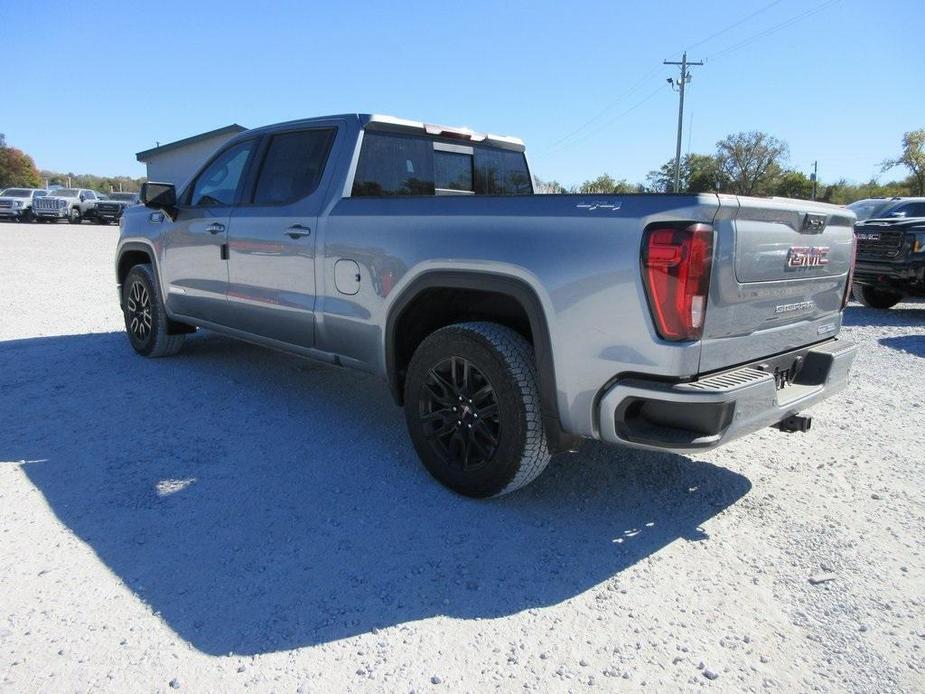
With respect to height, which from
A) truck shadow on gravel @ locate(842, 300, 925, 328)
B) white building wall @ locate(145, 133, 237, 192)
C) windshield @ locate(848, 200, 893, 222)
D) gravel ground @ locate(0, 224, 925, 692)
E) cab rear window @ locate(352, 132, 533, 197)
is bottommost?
truck shadow on gravel @ locate(842, 300, 925, 328)

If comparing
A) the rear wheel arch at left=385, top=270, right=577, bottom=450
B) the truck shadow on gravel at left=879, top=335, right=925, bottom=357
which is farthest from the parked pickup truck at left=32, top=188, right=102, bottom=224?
the truck shadow on gravel at left=879, top=335, right=925, bottom=357

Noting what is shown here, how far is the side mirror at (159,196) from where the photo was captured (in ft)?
16.7

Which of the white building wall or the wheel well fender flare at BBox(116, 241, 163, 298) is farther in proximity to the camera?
the white building wall

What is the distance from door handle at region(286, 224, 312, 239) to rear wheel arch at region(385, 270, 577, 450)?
891mm

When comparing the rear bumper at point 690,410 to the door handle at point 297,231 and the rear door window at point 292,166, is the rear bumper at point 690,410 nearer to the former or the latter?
the door handle at point 297,231

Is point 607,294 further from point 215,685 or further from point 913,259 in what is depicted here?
point 913,259

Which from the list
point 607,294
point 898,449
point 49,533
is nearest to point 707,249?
point 607,294

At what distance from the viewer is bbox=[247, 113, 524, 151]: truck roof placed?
13.5 feet

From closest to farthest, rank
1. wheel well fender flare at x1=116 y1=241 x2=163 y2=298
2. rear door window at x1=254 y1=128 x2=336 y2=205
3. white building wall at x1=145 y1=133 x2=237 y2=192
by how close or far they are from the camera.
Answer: rear door window at x1=254 y1=128 x2=336 y2=205 → wheel well fender flare at x1=116 y1=241 x2=163 y2=298 → white building wall at x1=145 y1=133 x2=237 y2=192

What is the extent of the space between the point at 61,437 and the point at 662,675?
3613 millimetres

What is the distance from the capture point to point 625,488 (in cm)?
351

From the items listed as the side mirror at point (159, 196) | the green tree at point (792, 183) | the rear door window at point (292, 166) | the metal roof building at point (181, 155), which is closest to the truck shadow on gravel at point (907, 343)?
the rear door window at point (292, 166)

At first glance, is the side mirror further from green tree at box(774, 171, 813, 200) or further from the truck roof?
green tree at box(774, 171, 813, 200)

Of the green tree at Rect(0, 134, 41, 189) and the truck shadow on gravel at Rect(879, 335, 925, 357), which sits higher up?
the green tree at Rect(0, 134, 41, 189)
